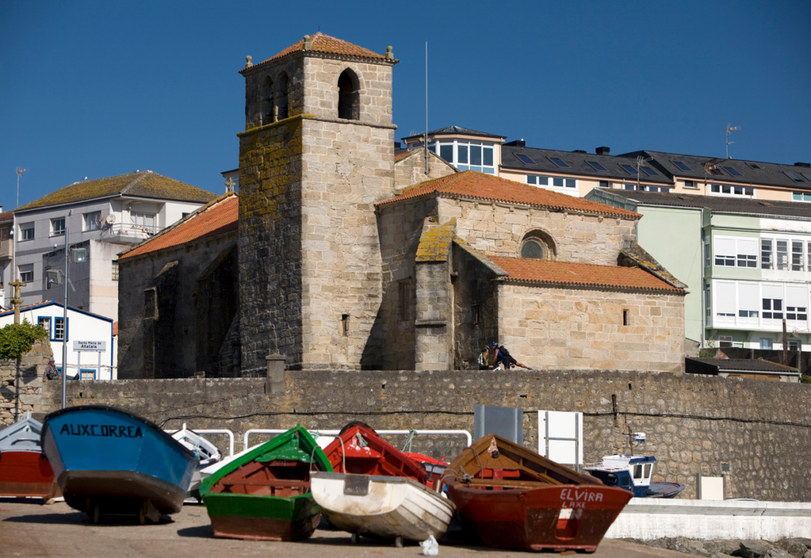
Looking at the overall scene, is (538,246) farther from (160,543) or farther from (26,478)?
(160,543)

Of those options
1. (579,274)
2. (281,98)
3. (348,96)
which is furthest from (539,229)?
(281,98)

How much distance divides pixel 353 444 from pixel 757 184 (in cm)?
6471

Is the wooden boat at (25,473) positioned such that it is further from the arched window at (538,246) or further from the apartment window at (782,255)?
the apartment window at (782,255)

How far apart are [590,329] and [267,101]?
41.8 ft

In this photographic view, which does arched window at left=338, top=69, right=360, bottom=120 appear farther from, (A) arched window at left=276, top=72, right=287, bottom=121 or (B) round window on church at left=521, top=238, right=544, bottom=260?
(B) round window on church at left=521, top=238, right=544, bottom=260

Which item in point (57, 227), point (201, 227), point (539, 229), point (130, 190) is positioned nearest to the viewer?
point (539, 229)

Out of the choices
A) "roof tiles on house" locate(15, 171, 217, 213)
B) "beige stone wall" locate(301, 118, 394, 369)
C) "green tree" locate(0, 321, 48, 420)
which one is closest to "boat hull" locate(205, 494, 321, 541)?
"green tree" locate(0, 321, 48, 420)

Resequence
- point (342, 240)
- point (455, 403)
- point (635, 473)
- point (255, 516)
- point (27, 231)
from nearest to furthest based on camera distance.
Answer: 1. point (255, 516)
2. point (635, 473)
3. point (455, 403)
4. point (342, 240)
5. point (27, 231)

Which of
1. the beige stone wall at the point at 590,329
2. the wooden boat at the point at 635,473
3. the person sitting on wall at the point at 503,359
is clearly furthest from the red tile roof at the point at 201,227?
the wooden boat at the point at 635,473

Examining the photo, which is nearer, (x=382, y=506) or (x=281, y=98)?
(x=382, y=506)

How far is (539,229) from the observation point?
3869 cm

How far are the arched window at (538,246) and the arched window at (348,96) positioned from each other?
6.60m

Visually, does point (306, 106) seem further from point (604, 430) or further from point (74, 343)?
point (74, 343)

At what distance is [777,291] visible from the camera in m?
58.2
